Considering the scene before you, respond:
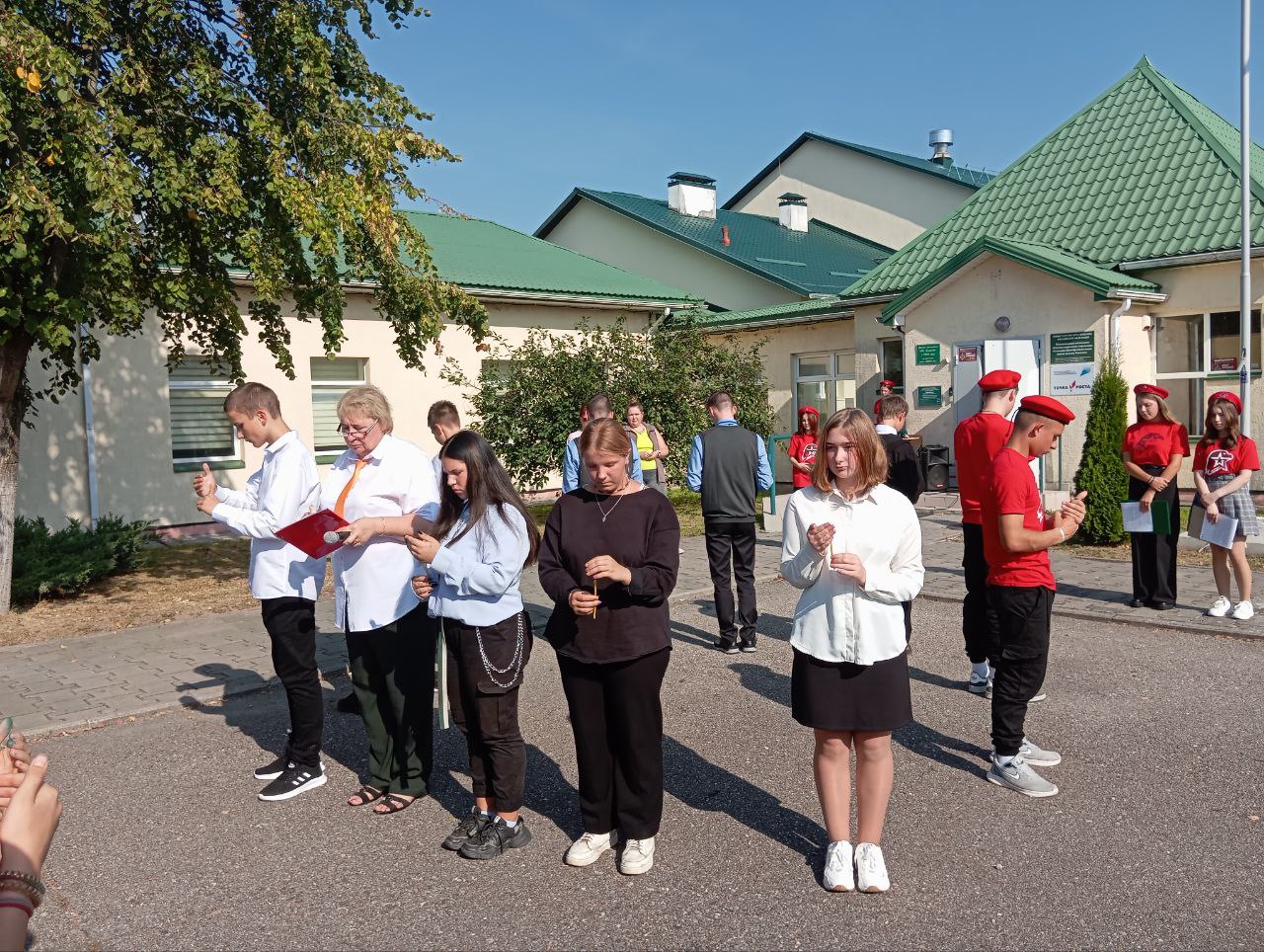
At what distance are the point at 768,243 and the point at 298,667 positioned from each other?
25553 millimetres

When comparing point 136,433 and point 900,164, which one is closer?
point 136,433

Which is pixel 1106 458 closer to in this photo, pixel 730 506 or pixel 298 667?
pixel 730 506

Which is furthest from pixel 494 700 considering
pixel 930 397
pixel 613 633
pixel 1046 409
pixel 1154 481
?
pixel 930 397

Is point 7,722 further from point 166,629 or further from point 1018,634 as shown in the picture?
point 166,629

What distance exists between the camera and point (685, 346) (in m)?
17.4

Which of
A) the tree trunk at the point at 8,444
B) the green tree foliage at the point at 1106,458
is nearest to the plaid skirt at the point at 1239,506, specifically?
the green tree foliage at the point at 1106,458

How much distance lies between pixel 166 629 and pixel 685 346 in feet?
33.6

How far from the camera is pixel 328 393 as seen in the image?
677 inches

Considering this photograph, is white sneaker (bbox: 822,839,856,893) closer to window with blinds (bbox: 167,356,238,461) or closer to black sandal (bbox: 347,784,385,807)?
black sandal (bbox: 347,784,385,807)

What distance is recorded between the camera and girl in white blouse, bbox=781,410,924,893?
3939 mm

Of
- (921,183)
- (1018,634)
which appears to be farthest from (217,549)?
(921,183)

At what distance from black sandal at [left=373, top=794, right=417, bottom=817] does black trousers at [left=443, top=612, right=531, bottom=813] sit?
0.66 m

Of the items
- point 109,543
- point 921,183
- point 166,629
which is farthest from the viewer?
point 921,183

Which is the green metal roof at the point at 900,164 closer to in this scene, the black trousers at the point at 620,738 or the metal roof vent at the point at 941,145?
the metal roof vent at the point at 941,145
